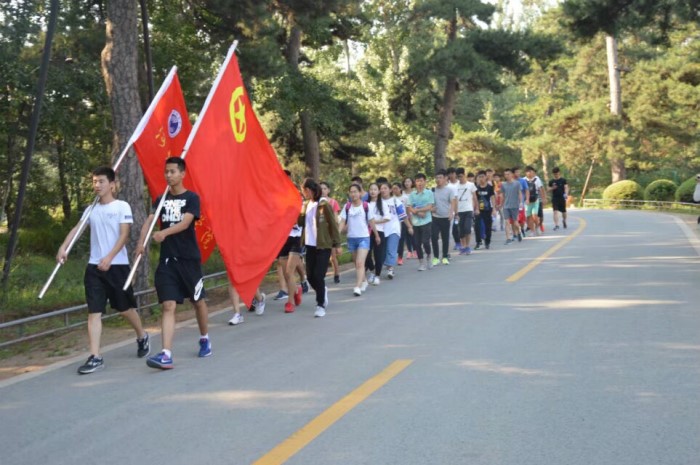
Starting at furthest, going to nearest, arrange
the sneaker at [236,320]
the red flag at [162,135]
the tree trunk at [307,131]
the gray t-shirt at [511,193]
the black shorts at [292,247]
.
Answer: the tree trunk at [307,131], the gray t-shirt at [511,193], the black shorts at [292,247], the sneaker at [236,320], the red flag at [162,135]

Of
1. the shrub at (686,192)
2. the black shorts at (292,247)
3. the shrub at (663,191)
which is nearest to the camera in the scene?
the black shorts at (292,247)

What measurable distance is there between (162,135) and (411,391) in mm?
4896

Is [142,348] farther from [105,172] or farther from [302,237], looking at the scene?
[302,237]

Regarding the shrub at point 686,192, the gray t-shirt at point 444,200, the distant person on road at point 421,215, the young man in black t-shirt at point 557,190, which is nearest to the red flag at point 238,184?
the distant person on road at point 421,215

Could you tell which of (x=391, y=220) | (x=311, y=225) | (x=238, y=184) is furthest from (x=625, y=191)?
(x=238, y=184)

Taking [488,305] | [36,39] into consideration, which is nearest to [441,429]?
[488,305]

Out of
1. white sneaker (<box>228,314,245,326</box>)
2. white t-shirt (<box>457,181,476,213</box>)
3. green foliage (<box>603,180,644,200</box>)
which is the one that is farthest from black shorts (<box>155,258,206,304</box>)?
green foliage (<box>603,180,644,200</box>)

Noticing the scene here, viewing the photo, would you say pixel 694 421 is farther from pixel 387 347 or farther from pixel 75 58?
pixel 75 58

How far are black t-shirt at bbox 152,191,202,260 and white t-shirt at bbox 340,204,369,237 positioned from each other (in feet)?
18.4

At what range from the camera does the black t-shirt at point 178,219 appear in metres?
7.66

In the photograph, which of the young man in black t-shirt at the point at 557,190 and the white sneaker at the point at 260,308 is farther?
the young man in black t-shirt at the point at 557,190

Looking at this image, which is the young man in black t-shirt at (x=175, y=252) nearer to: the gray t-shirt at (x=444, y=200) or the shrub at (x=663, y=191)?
the gray t-shirt at (x=444, y=200)

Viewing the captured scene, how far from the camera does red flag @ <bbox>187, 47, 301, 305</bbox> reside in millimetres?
8719

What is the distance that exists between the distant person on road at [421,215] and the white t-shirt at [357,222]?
297 centimetres
